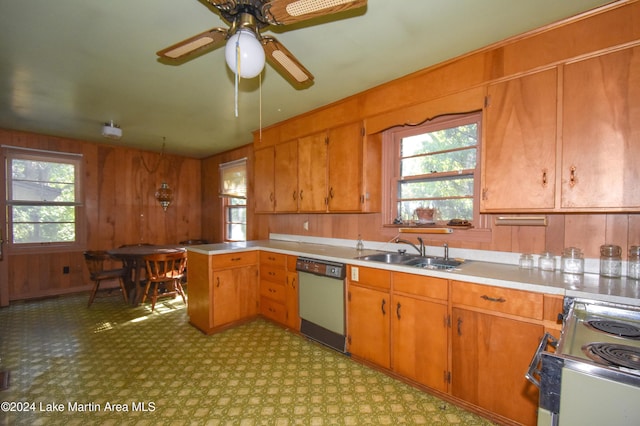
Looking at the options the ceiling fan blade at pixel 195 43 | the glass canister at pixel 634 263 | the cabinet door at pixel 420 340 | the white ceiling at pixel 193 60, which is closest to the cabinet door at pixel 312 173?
the white ceiling at pixel 193 60

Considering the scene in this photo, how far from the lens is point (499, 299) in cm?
172

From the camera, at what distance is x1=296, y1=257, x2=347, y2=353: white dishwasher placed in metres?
2.58

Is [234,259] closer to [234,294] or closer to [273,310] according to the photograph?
[234,294]

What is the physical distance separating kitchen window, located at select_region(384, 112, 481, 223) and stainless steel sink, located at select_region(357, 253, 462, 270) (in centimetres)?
38

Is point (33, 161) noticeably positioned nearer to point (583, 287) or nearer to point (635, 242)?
point (583, 287)

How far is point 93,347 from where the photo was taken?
2.79 meters

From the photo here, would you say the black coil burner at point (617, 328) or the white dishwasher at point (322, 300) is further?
the white dishwasher at point (322, 300)

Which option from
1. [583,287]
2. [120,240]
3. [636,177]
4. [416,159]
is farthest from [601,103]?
[120,240]

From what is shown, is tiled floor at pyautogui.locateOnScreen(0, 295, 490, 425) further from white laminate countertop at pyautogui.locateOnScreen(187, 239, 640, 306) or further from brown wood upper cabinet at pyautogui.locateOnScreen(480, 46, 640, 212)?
brown wood upper cabinet at pyautogui.locateOnScreen(480, 46, 640, 212)

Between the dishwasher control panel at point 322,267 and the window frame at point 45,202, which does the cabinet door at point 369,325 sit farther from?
the window frame at point 45,202

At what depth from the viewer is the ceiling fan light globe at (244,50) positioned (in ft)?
4.40

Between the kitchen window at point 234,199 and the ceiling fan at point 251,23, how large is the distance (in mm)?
3729

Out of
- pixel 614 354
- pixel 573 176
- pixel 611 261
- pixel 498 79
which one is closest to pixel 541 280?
pixel 611 261

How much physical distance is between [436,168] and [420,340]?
1.56 m
